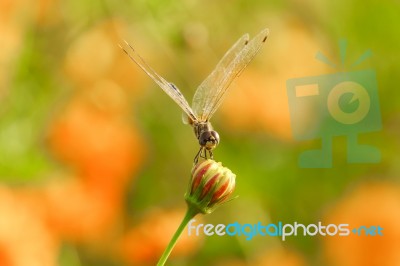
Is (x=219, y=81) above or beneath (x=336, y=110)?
beneath

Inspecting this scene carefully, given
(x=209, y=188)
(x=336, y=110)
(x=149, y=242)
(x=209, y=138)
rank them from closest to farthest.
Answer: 1. (x=209, y=188)
2. (x=209, y=138)
3. (x=149, y=242)
4. (x=336, y=110)

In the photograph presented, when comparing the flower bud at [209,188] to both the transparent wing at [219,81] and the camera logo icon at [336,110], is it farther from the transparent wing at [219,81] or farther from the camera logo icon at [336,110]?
the camera logo icon at [336,110]

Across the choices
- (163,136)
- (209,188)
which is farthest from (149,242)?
(209,188)

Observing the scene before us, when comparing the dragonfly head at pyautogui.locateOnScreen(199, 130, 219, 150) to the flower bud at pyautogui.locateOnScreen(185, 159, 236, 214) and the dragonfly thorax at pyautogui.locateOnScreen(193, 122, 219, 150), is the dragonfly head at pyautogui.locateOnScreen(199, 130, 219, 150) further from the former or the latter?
the flower bud at pyautogui.locateOnScreen(185, 159, 236, 214)

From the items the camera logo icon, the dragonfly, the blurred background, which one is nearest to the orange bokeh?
the blurred background

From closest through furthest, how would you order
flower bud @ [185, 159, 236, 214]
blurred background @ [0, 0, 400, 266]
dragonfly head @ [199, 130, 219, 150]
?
flower bud @ [185, 159, 236, 214]
dragonfly head @ [199, 130, 219, 150]
blurred background @ [0, 0, 400, 266]

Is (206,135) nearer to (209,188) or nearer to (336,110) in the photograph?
(209,188)

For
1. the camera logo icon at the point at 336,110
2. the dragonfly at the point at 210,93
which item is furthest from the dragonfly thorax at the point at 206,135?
the camera logo icon at the point at 336,110
